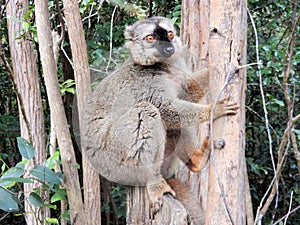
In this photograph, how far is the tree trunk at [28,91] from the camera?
4051 mm

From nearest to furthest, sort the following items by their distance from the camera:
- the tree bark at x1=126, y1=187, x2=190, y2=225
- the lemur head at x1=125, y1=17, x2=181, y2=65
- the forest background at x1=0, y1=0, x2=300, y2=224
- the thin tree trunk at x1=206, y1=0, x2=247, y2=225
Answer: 1. the thin tree trunk at x1=206, y1=0, x2=247, y2=225
2. the tree bark at x1=126, y1=187, x2=190, y2=225
3. the lemur head at x1=125, y1=17, x2=181, y2=65
4. the forest background at x1=0, y1=0, x2=300, y2=224

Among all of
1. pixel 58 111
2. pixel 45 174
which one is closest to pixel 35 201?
pixel 45 174

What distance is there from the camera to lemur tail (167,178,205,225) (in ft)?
8.96

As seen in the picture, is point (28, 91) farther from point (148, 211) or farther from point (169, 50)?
point (148, 211)

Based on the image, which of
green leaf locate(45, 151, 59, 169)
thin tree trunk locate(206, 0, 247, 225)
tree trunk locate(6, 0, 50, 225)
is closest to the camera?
thin tree trunk locate(206, 0, 247, 225)

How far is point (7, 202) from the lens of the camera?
2.82m

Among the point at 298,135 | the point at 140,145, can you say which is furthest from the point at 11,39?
the point at 298,135

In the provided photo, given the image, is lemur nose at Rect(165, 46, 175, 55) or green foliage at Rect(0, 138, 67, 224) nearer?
green foliage at Rect(0, 138, 67, 224)

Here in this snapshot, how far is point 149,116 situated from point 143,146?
0.21 meters

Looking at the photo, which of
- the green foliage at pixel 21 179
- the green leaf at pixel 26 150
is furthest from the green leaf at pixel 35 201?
the green leaf at pixel 26 150

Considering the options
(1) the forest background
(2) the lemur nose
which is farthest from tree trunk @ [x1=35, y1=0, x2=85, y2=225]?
(1) the forest background

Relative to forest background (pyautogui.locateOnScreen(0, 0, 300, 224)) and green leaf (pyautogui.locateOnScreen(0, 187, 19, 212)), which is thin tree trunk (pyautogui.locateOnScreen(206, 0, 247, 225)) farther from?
forest background (pyautogui.locateOnScreen(0, 0, 300, 224))

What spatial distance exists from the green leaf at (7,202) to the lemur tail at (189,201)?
1071 millimetres

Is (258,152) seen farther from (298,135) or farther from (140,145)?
(140,145)
